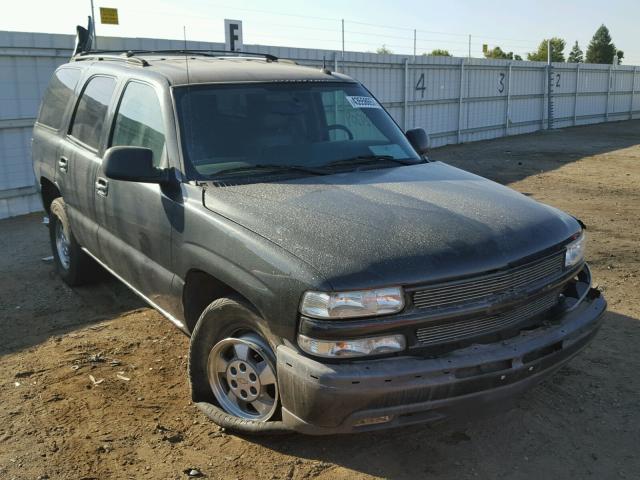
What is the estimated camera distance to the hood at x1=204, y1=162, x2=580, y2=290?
9.07ft

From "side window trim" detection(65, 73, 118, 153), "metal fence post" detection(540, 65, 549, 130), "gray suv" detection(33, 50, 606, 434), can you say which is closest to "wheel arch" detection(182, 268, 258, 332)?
"gray suv" detection(33, 50, 606, 434)

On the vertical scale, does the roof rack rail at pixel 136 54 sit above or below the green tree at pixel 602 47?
below

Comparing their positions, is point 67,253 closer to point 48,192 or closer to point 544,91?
point 48,192

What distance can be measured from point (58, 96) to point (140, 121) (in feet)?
6.45

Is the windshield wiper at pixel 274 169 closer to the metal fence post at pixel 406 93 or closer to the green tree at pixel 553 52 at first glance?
the metal fence post at pixel 406 93

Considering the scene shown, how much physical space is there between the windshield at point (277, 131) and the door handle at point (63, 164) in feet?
5.81

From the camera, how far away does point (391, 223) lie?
3.06m

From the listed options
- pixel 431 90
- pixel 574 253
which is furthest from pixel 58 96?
pixel 431 90

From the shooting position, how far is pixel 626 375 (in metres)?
4.09

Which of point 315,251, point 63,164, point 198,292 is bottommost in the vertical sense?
point 198,292

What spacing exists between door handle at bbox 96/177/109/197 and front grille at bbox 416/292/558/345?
2659 mm

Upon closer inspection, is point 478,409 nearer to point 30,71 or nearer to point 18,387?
point 18,387

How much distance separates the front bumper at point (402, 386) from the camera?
2650mm

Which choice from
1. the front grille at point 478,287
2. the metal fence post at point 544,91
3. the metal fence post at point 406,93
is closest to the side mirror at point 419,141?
the front grille at point 478,287
